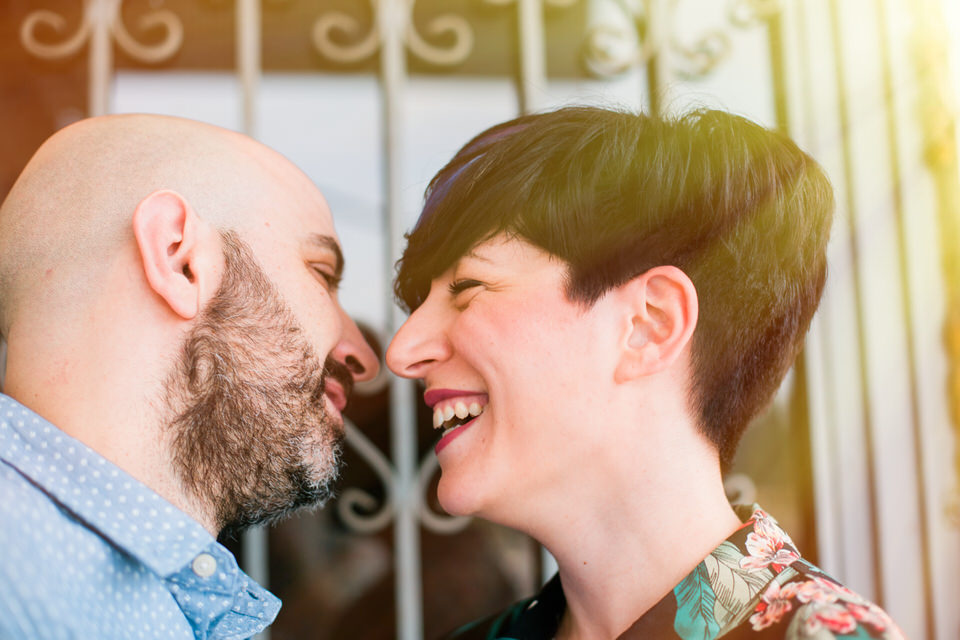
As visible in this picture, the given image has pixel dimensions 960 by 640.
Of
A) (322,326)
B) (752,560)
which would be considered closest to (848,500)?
(752,560)

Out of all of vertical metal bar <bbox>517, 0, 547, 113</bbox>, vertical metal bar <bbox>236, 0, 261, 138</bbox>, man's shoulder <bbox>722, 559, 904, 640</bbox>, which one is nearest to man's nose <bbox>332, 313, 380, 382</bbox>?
vertical metal bar <bbox>236, 0, 261, 138</bbox>

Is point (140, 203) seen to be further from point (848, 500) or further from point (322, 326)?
point (848, 500)

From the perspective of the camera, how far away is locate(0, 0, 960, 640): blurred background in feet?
6.36

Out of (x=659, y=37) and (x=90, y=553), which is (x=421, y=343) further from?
(x=659, y=37)

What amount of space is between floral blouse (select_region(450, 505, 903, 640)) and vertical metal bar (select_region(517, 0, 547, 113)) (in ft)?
4.00

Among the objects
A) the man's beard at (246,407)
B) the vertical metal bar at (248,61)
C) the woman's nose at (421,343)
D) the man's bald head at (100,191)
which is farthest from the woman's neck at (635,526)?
the vertical metal bar at (248,61)

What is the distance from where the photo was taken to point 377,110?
2.06m

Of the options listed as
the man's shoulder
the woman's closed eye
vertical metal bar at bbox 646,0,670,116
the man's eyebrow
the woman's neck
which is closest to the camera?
the man's shoulder

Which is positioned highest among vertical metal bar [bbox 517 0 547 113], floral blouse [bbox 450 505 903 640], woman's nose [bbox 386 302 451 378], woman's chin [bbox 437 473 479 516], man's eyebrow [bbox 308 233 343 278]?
vertical metal bar [bbox 517 0 547 113]

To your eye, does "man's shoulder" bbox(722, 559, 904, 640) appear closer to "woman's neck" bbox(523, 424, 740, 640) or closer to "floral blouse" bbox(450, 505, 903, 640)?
"floral blouse" bbox(450, 505, 903, 640)

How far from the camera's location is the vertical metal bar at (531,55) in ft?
6.64

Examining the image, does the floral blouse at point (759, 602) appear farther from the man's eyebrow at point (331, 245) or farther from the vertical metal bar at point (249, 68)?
the vertical metal bar at point (249, 68)

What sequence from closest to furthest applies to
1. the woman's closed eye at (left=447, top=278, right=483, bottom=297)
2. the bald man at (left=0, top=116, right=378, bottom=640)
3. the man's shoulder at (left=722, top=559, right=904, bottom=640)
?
the man's shoulder at (left=722, top=559, right=904, bottom=640)
the bald man at (left=0, top=116, right=378, bottom=640)
the woman's closed eye at (left=447, top=278, right=483, bottom=297)

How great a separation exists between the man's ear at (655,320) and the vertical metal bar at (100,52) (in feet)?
4.86
